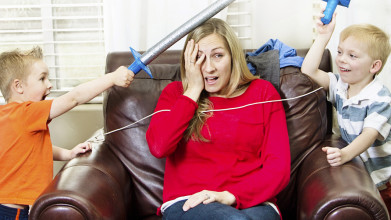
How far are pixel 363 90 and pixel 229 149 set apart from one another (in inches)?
24.7

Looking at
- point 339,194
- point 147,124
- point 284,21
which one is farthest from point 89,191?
point 284,21

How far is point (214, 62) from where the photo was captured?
1736 millimetres

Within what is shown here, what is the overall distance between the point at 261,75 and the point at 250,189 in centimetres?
56

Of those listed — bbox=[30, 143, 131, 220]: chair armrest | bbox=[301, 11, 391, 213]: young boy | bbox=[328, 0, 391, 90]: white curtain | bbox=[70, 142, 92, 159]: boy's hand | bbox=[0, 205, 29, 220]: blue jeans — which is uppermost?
bbox=[328, 0, 391, 90]: white curtain

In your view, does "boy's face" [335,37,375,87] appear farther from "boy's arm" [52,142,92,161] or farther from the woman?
"boy's arm" [52,142,92,161]

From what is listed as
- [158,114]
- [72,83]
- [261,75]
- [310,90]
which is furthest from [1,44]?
[310,90]

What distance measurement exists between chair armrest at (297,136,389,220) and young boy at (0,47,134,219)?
766mm

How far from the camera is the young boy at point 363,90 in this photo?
6.06 feet

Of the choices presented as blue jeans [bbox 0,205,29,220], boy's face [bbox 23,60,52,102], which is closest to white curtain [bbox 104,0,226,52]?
boy's face [bbox 23,60,52,102]

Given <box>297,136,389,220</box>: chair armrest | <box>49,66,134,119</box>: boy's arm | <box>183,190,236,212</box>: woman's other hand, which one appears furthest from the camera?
<box>49,66,134,119</box>: boy's arm

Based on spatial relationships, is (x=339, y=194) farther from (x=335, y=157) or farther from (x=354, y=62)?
(x=354, y=62)

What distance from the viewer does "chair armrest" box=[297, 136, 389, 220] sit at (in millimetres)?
1410

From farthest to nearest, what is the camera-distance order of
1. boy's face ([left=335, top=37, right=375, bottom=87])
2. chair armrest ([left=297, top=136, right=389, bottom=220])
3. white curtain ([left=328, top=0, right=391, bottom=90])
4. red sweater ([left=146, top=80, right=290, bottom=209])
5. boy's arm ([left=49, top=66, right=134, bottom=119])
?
1. white curtain ([left=328, top=0, right=391, bottom=90])
2. boy's face ([left=335, top=37, right=375, bottom=87])
3. boy's arm ([left=49, top=66, right=134, bottom=119])
4. red sweater ([left=146, top=80, right=290, bottom=209])
5. chair armrest ([left=297, top=136, right=389, bottom=220])

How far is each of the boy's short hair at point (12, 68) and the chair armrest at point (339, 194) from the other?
1.14 m
